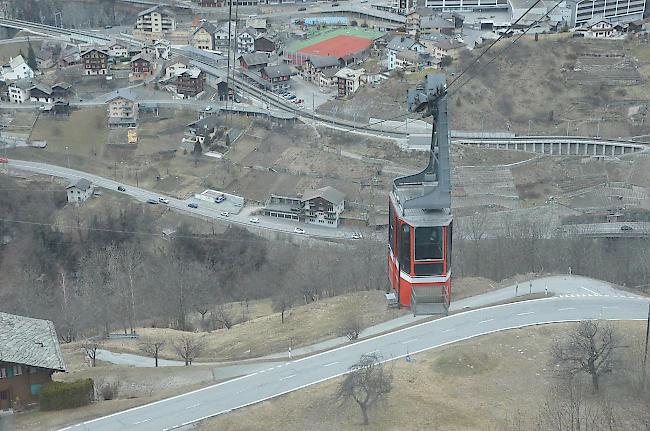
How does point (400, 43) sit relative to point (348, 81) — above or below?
above

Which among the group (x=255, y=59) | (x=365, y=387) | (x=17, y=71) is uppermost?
(x=365, y=387)

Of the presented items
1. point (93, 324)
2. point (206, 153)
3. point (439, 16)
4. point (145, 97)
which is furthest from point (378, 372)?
point (439, 16)

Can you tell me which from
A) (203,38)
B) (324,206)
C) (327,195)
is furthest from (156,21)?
(324,206)

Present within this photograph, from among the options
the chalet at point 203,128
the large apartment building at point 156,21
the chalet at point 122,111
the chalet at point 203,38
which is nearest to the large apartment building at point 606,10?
the chalet at point 203,38

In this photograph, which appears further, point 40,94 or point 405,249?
point 40,94

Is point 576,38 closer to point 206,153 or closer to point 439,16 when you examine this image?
point 439,16

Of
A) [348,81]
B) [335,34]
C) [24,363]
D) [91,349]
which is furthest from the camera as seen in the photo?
[335,34]

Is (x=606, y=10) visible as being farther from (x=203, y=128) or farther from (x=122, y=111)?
(x=122, y=111)

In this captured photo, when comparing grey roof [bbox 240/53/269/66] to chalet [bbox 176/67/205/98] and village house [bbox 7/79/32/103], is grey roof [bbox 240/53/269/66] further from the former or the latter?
village house [bbox 7/79/32/103]
